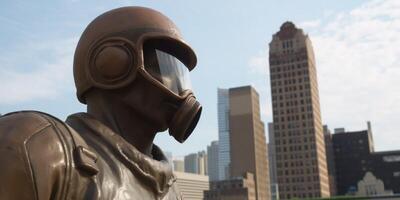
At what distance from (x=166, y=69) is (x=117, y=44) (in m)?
0.43

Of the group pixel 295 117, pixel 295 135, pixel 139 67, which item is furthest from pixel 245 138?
pixel 139 67

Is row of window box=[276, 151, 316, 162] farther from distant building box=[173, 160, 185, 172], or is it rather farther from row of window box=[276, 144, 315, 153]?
distant building box=[173, 160, 185, 172]

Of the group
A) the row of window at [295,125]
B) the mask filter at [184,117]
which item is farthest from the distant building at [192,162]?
the mask filter at [184,117]

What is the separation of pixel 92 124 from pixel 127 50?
0.59m

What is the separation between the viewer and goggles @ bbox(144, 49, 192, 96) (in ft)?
12.4

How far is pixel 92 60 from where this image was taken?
12.1 feet

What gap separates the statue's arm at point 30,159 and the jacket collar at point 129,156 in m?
0.50

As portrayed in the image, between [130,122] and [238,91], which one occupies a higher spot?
[238,91]

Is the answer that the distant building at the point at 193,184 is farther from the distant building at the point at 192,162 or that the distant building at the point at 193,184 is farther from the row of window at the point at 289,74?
the distant building at the point at 192,162

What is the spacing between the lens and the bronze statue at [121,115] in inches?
119

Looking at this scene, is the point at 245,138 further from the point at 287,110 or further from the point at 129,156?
the point at 129,156

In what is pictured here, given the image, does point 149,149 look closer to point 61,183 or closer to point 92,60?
point 92,60

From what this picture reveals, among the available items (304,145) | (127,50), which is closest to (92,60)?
(127,50)

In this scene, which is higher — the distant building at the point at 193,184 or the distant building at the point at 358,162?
the distant building at the point at 358,162
